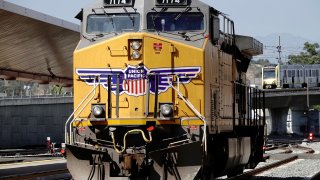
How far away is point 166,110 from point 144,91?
2.02ft

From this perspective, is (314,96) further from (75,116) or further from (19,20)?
(75,116)

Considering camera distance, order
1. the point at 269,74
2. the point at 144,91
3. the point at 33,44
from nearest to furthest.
→ the point at 144,91
the point at 33,44
the point at 269,74

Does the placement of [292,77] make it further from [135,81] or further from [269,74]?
[135,81]

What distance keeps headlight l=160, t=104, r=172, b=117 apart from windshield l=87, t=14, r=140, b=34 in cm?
170

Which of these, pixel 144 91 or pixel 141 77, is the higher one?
pixel 141 77

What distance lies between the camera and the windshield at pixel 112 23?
13.3 m

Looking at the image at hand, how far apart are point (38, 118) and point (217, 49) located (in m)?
47.1

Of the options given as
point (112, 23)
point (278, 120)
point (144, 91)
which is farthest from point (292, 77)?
point (144, 91)

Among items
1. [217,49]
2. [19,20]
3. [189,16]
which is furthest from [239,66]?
[19,20]

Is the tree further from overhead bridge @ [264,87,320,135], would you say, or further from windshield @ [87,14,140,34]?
windshield @ [87,14,140,34]

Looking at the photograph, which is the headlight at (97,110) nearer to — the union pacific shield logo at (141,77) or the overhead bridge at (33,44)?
the union pacific shield logo at (141,77)

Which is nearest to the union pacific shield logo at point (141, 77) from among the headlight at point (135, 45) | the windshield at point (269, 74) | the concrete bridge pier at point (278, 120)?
the headlight at point (135, 45)

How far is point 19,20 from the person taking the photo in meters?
26.6

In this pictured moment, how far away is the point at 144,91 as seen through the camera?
12820 millimetres
